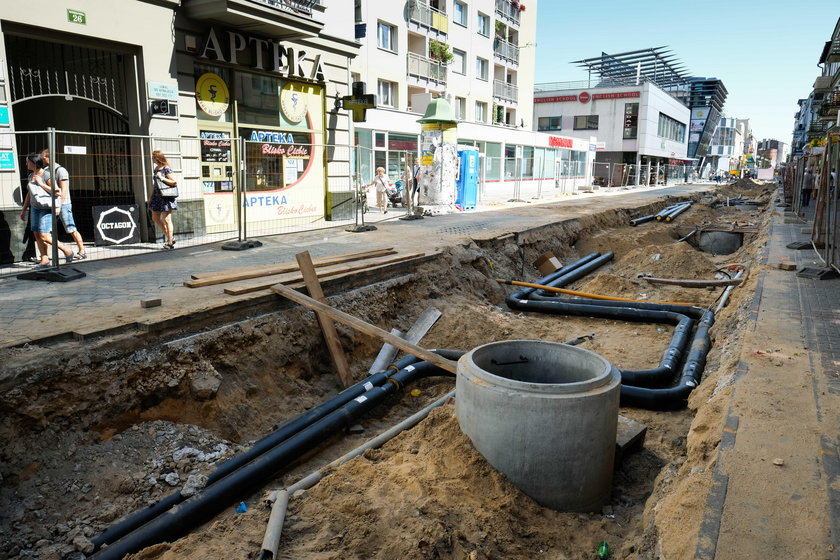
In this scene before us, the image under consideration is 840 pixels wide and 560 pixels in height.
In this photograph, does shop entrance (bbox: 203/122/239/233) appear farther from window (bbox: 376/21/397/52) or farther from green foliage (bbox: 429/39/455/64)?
green foliage (bbox: 429/39/455/64)

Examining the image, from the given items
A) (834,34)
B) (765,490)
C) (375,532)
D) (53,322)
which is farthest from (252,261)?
(834,34)

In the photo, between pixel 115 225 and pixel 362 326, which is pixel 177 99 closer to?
pixel 115 225

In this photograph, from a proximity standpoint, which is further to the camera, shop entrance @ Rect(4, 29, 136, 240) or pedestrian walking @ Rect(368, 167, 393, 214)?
pedestrian walking @ Rect(368, 167, 393, 214)

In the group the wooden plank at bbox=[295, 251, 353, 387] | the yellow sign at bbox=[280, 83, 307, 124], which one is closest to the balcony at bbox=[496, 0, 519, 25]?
the yellow sign at bbox=[280, 83, 307, 124]

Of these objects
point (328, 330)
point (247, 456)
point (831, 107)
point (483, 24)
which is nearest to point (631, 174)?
point (831, 107)

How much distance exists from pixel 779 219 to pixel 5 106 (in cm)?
1847

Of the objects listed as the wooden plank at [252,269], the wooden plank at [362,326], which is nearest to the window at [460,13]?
the wooden plank at [252,269]

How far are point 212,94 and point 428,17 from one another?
20.0 meters

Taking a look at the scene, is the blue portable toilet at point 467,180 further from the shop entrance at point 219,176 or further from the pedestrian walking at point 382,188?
the shop entrance at point 219,176

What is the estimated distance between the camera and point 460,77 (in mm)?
32594

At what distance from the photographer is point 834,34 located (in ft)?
160

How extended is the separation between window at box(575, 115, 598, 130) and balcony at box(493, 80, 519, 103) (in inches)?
666

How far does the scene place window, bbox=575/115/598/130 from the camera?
176ft

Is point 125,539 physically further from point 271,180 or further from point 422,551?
point 271,180
